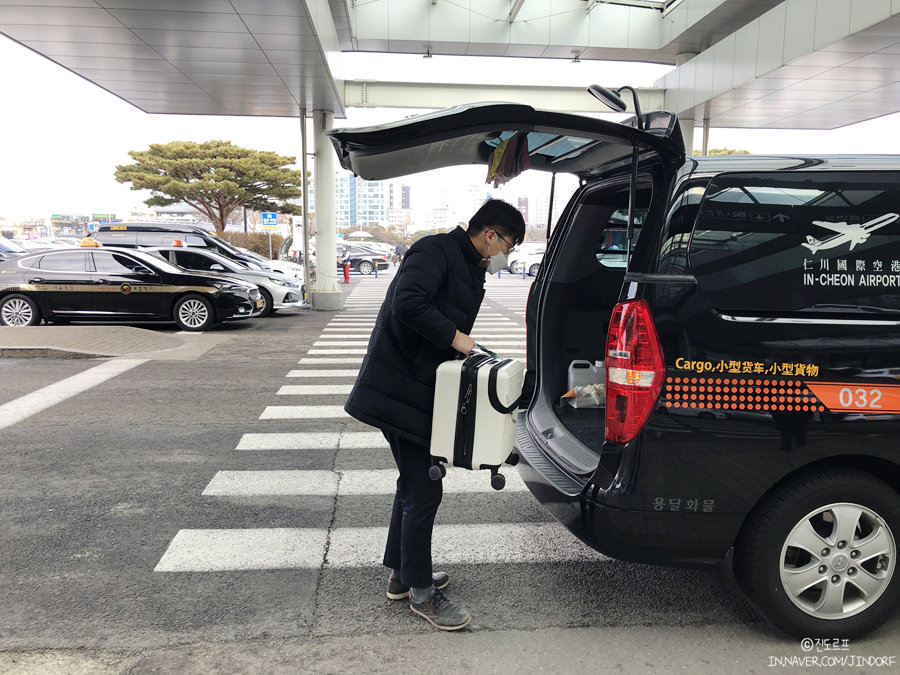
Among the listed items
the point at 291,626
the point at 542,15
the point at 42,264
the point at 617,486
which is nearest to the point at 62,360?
the point at 42,264

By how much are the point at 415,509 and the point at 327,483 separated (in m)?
1.99

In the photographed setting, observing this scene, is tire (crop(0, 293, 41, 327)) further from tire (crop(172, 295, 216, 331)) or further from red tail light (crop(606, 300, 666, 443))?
red tail light (crop(606, 300, 666, 443))

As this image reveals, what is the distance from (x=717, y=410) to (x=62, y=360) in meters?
9.62

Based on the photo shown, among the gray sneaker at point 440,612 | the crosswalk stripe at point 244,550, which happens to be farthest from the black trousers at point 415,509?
the crosswalk stripe at point 244,550

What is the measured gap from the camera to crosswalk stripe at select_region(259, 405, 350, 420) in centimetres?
686

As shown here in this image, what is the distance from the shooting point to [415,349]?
122 inches

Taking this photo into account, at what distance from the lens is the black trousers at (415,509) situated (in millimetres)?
3121

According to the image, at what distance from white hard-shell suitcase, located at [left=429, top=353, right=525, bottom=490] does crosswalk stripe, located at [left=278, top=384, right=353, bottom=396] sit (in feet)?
16.6

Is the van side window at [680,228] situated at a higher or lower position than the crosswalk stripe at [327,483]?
higher

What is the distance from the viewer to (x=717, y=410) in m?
2.72

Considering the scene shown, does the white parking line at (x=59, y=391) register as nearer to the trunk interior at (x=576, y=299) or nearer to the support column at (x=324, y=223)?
the trunk interior at (x=576, y=299)

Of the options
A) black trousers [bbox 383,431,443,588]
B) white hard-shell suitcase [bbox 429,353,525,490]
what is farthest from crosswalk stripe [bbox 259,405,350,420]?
white hard-shell suitcase [bbox 429,353,525,490]

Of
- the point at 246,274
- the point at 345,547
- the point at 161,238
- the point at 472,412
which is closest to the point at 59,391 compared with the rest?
the point at 345,547

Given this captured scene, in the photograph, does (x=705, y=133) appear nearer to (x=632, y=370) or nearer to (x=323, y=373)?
(x=323, y=373)
